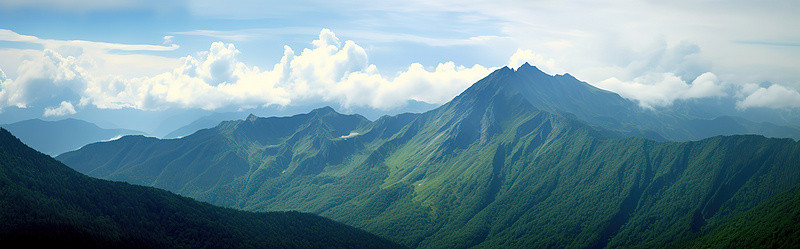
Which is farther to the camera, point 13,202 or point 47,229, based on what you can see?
Result: point 13,202

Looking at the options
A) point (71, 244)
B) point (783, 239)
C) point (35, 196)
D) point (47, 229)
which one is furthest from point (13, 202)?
point (783, 239)

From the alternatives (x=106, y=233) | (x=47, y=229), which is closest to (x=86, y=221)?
(x=106, y=233)

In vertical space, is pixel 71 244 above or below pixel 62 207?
below

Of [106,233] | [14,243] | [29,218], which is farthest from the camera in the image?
[106,233]

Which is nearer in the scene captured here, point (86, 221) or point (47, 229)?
point (47, 229)

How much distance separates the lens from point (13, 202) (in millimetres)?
179875

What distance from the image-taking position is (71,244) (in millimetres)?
165375

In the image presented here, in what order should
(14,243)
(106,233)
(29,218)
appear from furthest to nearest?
(106,233), (29,218), (14,243)

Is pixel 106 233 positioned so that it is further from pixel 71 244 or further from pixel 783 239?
pixel 783 239

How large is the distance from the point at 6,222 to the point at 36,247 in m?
18.8

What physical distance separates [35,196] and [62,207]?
43.0ft

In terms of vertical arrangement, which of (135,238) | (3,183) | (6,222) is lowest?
(135,238)

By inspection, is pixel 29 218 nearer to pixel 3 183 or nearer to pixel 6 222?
pixel 6 222

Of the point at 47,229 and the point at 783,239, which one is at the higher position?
the point at 47,229
